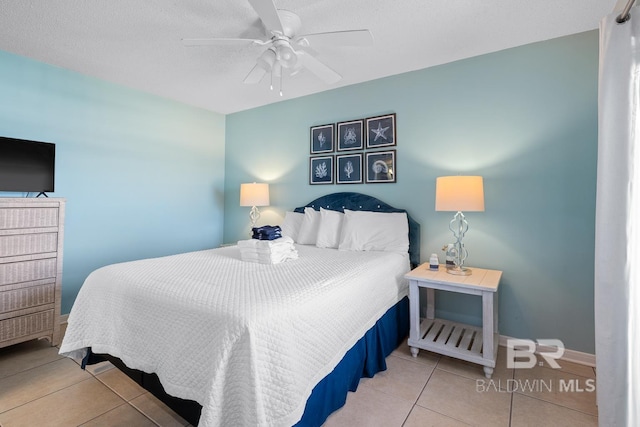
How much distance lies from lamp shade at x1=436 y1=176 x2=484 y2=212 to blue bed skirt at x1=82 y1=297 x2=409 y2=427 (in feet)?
3.09

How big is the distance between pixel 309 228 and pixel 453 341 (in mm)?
1738

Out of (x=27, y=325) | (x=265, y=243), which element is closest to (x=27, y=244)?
(x=27, y=325)

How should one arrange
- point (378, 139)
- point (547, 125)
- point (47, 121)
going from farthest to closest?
point (378, 139) → point (47, 121) → point (547, 125)

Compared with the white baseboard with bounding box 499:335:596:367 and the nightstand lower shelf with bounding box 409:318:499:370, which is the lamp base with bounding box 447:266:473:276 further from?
the white baseboard with bounding box 499:335:596:367

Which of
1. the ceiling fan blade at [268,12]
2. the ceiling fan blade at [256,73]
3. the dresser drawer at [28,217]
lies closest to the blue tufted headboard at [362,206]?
the ceiling fan blade at [256,73]

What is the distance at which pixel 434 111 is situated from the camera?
9.16 ft

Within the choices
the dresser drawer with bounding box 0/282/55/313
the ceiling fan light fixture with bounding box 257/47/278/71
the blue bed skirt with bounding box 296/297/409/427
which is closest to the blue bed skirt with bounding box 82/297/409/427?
the blue bed skirt with bounding box 296/297/409/427

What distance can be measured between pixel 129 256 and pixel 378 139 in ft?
10.4

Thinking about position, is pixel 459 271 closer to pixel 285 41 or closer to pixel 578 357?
pixel 578 357

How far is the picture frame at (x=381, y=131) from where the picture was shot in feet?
9.86

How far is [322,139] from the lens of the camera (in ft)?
11.4

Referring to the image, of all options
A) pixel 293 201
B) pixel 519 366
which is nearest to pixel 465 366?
pixel 519 366

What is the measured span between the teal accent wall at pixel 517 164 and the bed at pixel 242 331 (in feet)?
3.27

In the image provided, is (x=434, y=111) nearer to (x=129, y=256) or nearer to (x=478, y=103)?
(x=478, y=103)
